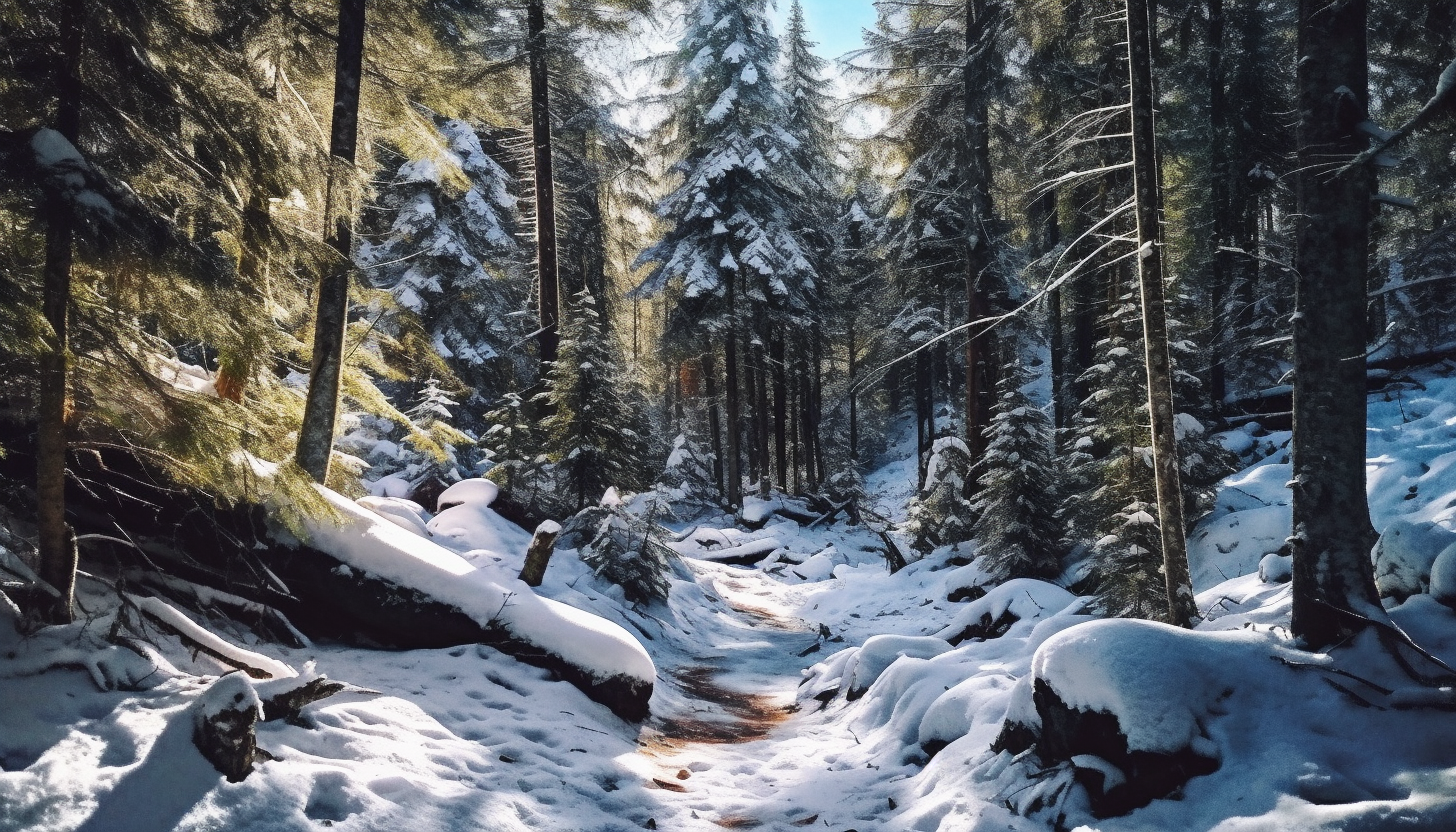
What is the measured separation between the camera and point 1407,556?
4918 mm

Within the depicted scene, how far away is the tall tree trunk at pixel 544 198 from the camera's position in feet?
43.7

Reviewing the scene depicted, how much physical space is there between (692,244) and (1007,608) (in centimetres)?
1641

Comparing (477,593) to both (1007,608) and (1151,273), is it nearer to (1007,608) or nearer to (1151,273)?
(1007,608)

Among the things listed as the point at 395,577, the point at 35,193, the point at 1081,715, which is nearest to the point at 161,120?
the point at 35,193

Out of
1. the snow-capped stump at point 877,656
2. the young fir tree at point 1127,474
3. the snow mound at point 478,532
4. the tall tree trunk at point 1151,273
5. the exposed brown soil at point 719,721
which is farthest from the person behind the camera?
the snow mound at point 478,532

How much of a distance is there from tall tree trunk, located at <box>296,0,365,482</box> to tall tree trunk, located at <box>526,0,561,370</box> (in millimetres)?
5847

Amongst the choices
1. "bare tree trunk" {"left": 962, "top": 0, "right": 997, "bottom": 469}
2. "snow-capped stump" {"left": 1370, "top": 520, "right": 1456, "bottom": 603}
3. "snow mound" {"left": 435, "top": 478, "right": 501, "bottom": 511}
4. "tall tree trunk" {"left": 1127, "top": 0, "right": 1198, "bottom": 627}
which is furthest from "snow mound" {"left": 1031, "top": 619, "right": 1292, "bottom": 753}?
"bare tree trunk" {"left": 962, "top": 0, "right": 997, "bottom": 469}

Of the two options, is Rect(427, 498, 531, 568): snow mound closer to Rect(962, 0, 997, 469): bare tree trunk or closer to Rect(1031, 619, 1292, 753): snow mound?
Rect(1031, 619, 1292, 753): snow mound

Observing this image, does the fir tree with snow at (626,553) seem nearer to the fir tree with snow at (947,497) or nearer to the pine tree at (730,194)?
the fir tree with snow at (947,497)

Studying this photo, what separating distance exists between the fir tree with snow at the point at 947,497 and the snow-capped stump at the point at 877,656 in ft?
22.4

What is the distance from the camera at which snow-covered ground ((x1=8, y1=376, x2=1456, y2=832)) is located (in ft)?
11.2

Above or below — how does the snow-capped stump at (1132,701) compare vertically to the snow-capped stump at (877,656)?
above

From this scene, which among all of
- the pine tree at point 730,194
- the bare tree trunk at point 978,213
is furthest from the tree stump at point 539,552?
the pine tree at point 730,194

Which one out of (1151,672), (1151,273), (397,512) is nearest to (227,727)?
(1151,672)
